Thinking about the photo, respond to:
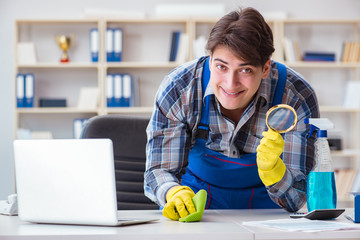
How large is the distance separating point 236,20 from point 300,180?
0.52 metres

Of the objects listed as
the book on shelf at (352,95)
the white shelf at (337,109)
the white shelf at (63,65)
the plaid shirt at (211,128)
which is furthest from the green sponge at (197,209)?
the book on shelf at (352,95)

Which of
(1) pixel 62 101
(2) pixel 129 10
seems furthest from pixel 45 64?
(2) pixel 129 10

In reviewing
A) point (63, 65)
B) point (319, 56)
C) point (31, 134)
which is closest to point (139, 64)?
point (63, 65)

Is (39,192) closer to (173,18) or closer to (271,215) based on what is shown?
(271,215)

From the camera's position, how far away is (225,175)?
1.76 meters

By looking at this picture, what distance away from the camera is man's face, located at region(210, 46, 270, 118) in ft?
4.89

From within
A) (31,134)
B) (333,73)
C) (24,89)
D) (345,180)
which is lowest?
(345,180)

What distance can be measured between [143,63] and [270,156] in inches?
127

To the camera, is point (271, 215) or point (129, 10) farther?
point (129, 10)

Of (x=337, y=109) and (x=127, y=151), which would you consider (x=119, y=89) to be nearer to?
(x=337, y=109)

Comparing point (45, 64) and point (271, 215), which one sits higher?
point (45, 64)

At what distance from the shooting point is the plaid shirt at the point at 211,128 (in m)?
1.60

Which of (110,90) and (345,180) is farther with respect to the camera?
(345,180)

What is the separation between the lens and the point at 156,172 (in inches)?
62.9
